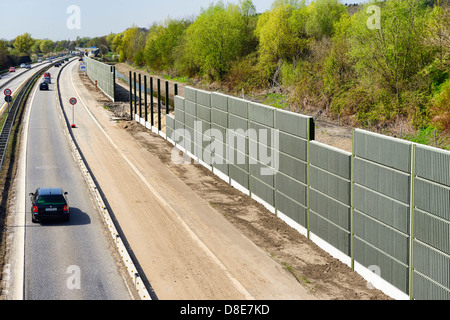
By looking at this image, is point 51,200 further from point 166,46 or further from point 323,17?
point 166,46

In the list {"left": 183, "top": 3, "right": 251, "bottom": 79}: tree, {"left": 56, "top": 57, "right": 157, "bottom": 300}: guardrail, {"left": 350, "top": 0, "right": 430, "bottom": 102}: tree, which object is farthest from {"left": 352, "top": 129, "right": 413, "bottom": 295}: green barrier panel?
{"left": 183, "top": 3, "right": 251, "bottom": 79}: tree

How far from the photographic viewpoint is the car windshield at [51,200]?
989 inches

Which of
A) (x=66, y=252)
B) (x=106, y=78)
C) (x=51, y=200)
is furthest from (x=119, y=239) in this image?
(x=106, y=78)

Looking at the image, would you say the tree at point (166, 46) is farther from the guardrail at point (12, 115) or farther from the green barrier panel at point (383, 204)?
the green barrier panel at point (383, 204)

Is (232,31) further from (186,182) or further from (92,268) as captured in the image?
(92,268)

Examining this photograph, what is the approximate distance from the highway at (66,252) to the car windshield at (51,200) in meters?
0.97

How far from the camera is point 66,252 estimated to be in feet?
71.8

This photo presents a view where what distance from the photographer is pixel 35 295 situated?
18047 mm

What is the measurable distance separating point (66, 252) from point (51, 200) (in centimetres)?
405

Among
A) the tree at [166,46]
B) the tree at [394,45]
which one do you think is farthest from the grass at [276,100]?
the tree at [166,46]

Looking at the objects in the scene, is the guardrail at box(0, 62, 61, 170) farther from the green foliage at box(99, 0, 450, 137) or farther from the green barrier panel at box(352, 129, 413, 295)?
the green foliage at box(99, 0, 450, 137)

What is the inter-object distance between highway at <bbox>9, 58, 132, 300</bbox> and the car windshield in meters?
0.97

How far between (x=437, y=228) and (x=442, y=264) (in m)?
0.94

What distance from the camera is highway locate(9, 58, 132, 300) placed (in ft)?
60.5
